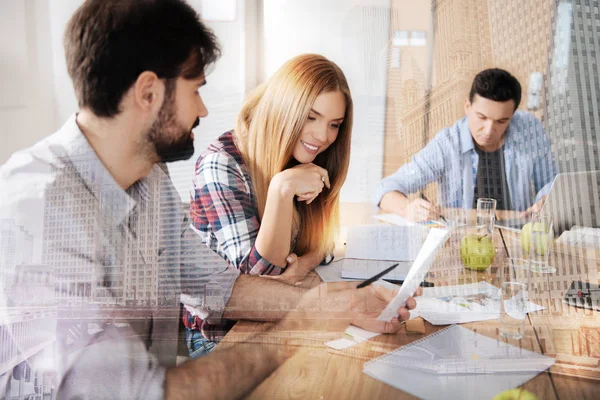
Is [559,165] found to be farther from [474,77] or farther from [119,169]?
[119,169]

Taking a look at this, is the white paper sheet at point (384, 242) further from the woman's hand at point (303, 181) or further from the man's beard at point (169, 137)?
the man's beard at point (169, 137)

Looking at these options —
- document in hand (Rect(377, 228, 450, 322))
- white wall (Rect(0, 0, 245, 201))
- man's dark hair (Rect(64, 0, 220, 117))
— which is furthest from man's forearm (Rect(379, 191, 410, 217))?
man's dark hair (Rect(64, 0, 220, 117))

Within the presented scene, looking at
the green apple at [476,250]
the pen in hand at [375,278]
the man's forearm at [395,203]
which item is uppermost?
the man's forearm at [395,203]

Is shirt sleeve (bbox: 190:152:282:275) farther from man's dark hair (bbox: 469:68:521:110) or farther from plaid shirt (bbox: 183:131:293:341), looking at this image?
man's dark hair (bbox: 469:68:521:110)

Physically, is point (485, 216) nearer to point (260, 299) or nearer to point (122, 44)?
point (260, 299)

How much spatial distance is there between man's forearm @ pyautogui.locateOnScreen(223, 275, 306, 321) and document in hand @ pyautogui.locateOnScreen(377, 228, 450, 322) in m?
0.25

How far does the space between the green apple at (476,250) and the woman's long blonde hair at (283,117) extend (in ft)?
1.52

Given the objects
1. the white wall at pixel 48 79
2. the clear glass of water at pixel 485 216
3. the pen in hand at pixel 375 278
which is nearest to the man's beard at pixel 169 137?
the white wall at pixel 48 79

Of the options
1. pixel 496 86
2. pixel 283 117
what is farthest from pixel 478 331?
pixel 283 117

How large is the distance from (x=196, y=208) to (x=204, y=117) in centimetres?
25

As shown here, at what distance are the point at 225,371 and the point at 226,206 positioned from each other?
45cm

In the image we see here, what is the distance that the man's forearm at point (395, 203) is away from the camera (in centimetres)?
155

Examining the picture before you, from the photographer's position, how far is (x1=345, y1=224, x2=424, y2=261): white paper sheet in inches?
60.7

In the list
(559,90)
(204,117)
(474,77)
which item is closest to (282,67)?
(204,117)
